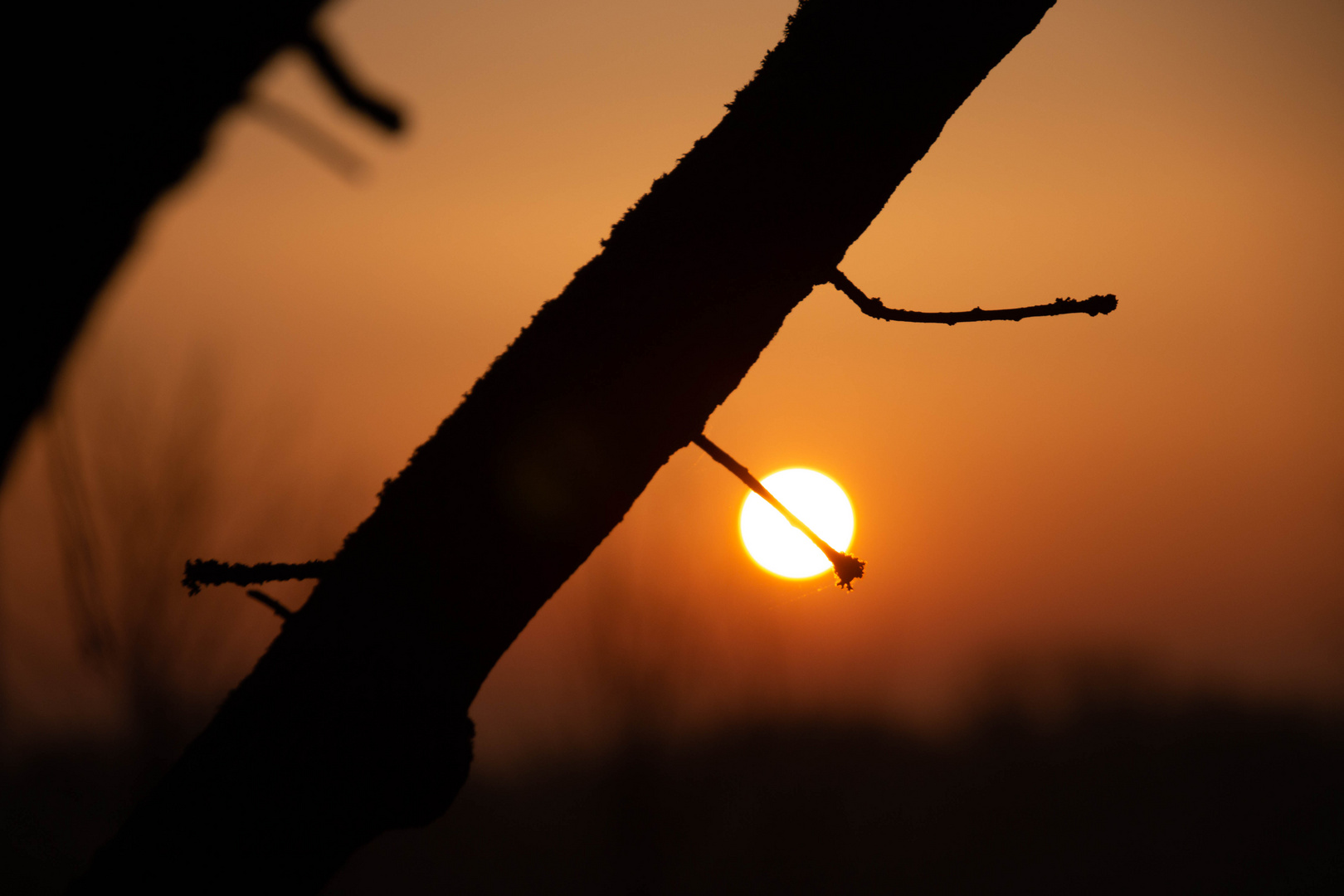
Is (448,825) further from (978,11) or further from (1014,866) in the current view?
(978,11)

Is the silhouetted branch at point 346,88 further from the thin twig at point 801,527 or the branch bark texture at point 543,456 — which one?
the thin twig at point 801,527

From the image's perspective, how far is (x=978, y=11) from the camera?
140 centimetres

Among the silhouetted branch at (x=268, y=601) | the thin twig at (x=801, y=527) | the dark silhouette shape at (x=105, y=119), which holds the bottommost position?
the silhouetted branch at (x=268, y=601)

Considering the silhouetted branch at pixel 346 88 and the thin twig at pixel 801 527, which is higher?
the thin twig at pixel 801 527

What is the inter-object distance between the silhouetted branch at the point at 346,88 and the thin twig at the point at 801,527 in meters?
1.00

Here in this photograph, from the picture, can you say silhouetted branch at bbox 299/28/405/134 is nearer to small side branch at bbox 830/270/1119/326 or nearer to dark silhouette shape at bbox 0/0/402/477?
dark silhouette shape at bbox 0/0/402/477

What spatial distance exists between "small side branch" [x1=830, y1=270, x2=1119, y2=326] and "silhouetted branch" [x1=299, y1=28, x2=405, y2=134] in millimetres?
1152

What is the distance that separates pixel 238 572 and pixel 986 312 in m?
1.55

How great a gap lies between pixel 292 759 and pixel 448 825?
2483cm

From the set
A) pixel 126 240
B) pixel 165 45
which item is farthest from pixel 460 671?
pixel 165 45

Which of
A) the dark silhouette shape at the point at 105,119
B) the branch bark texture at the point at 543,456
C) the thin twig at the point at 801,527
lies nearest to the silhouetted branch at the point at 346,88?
the dark silhouette shape at the point at 105,119

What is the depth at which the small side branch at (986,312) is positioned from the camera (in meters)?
1.62

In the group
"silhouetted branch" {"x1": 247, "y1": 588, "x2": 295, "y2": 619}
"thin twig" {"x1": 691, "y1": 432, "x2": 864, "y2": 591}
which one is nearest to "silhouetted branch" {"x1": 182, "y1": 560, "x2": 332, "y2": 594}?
"silhouetted branch" {"x1": 247, "y1": 588, "x2": 295, "y2": 619}

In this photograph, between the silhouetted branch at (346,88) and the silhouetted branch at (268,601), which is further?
the silhouetted branch at (268,601)
